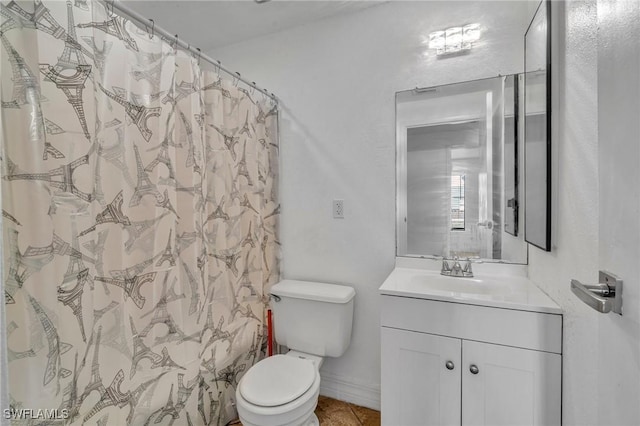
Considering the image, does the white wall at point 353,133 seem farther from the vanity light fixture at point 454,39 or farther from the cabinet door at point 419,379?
the cabinet door at point 419,379

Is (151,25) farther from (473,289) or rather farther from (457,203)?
(473,289)

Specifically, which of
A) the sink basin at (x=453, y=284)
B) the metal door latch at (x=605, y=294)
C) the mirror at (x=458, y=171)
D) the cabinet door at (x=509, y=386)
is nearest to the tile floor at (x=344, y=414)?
the cabinet door at (x=509, y=386)

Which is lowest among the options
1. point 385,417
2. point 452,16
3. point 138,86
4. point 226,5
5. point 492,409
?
point 385,417

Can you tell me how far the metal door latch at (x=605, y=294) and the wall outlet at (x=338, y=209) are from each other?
4.23 feet

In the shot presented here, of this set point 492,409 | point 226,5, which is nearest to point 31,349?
point 492,409

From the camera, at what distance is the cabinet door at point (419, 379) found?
119 centimetres

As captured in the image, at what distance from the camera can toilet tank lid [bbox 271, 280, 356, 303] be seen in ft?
5.32

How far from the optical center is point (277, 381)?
135 centimetres

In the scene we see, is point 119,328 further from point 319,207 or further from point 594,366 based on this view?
point 594,366

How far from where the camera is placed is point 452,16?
1538 mm

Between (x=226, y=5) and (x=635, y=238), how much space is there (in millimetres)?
2056

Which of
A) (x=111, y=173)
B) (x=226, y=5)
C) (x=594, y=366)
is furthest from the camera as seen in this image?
(x=226, y=5)

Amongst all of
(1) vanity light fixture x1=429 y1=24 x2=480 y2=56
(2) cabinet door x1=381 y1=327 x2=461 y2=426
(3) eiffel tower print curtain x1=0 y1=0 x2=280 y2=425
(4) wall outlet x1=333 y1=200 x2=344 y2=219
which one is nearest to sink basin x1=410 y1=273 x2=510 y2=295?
(2) cabinet door x1=381 y1=327 x2=461 y2=426

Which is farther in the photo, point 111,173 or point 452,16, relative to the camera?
point 452,16
